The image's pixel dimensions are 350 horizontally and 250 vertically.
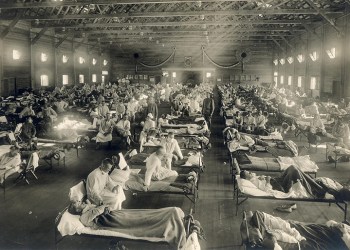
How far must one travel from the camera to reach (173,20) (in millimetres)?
26500

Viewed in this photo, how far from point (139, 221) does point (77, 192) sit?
1.28 metres

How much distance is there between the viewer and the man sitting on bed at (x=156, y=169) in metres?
6.82

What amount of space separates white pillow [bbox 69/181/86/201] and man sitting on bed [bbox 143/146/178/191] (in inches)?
53.8

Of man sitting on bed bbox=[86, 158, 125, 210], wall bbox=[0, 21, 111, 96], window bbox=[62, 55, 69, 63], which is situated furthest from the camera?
window bbox=[62, 55, 69, 63]

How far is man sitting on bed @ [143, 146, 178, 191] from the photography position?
6818 millimetres

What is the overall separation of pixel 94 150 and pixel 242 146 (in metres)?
4.98

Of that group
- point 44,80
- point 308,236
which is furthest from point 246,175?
point 44,80

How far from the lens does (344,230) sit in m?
4.82

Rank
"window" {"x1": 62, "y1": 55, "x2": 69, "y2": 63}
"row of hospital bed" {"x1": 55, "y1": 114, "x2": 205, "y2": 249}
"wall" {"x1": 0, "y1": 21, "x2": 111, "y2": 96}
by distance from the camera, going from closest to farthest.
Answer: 1. "row of hospital bed" {"x1": 55, "y1": 114, "x2": 205, "y2": 249}
2. "wall" {"x1": 0, "y1": 21, "x2": 111, "y2": 96}
3. "window" {"x1": 62, "y1": 55, "x2": 69, "y2": 63}

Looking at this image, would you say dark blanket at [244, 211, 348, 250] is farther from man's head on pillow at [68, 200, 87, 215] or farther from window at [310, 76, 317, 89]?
window at [310, 76, 317, 89]

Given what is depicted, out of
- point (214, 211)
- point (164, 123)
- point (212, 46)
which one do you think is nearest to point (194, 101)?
point (164, 123)

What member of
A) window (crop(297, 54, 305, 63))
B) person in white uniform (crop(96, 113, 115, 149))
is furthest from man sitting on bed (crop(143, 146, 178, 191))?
window (crop(297, 54, 305, 63))

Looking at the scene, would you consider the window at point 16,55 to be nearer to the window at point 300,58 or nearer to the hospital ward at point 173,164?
the hospital ward at point 173,164

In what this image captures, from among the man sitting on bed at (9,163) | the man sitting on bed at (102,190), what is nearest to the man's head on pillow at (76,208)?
the man sitting on bed at (102,190)
